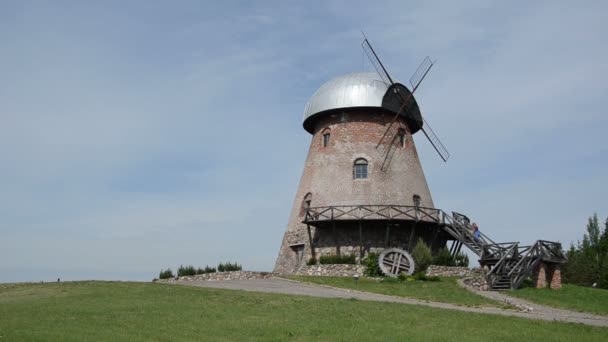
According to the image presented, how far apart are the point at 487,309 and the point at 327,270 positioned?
36.4ft

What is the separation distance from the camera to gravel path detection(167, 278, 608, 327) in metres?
17.2

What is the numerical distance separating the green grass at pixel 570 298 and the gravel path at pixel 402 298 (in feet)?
2.52

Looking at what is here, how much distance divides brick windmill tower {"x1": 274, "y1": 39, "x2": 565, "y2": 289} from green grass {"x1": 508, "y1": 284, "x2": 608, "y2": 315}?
163 inches

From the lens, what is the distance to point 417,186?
32.9 metres

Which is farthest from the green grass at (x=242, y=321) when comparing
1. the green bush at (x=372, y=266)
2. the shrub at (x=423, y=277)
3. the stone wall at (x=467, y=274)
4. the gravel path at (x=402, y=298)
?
the green bush at (x=372, y=266)

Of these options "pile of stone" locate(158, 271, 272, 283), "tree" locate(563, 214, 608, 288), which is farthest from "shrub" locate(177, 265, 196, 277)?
"tree" locate(563, 214, 608, 288)

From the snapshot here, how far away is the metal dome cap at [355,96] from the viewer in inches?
1270

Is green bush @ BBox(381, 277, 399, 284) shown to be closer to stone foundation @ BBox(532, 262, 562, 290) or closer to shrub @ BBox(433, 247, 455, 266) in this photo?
shrub @ BBox(433, 247, 455, 266)

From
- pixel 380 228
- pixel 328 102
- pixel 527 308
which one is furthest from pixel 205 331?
pixel 328 102

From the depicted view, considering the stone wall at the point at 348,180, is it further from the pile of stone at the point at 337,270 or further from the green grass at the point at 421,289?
the green grass at the point at 421,289

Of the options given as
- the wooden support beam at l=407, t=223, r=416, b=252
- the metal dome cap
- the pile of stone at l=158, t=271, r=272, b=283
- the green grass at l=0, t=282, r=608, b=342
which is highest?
the metal dome cap

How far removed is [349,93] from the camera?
32.5m

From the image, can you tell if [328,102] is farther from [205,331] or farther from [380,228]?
[205,331]

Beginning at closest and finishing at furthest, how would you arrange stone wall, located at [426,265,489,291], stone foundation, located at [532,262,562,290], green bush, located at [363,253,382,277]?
1. stone wall, located at [426,265,489,291]
2. stone foundation, located at [532,262,562,290]
3. green bush, located at [363,253,382,277]
